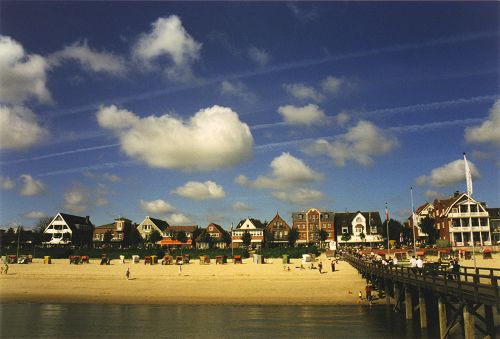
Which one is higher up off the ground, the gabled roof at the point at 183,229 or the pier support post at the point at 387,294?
the gabled roof at the point at 183,229

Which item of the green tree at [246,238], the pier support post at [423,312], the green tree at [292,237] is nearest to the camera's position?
the pier support post at [423,312]

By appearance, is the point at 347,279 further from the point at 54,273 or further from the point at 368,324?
the point at 54,273

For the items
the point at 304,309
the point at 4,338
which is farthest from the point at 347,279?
the point at 4,338

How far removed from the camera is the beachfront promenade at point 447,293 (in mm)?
16125

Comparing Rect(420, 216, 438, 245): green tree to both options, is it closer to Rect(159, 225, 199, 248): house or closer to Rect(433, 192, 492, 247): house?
Rect(433, 192, 492, 247): house

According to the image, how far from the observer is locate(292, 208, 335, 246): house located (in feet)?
321

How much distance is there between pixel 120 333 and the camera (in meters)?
22.9

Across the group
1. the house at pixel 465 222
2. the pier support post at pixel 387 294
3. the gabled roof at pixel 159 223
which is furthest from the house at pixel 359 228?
the pier support post at pixel 387 294

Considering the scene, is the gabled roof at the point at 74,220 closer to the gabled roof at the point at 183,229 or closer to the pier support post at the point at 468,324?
the gabled roof at the point at 183,229

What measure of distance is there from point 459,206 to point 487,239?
7.35 meters

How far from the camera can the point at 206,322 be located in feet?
81.6

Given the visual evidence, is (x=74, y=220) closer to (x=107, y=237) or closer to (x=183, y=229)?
(x=107, y=237)

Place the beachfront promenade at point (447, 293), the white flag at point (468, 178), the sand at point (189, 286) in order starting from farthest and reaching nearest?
the sand at point (189, 286)
the white flag at point (468, 178)
the beachfront promenade at point (447, 293)

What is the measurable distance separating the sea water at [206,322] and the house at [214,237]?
68784mm
